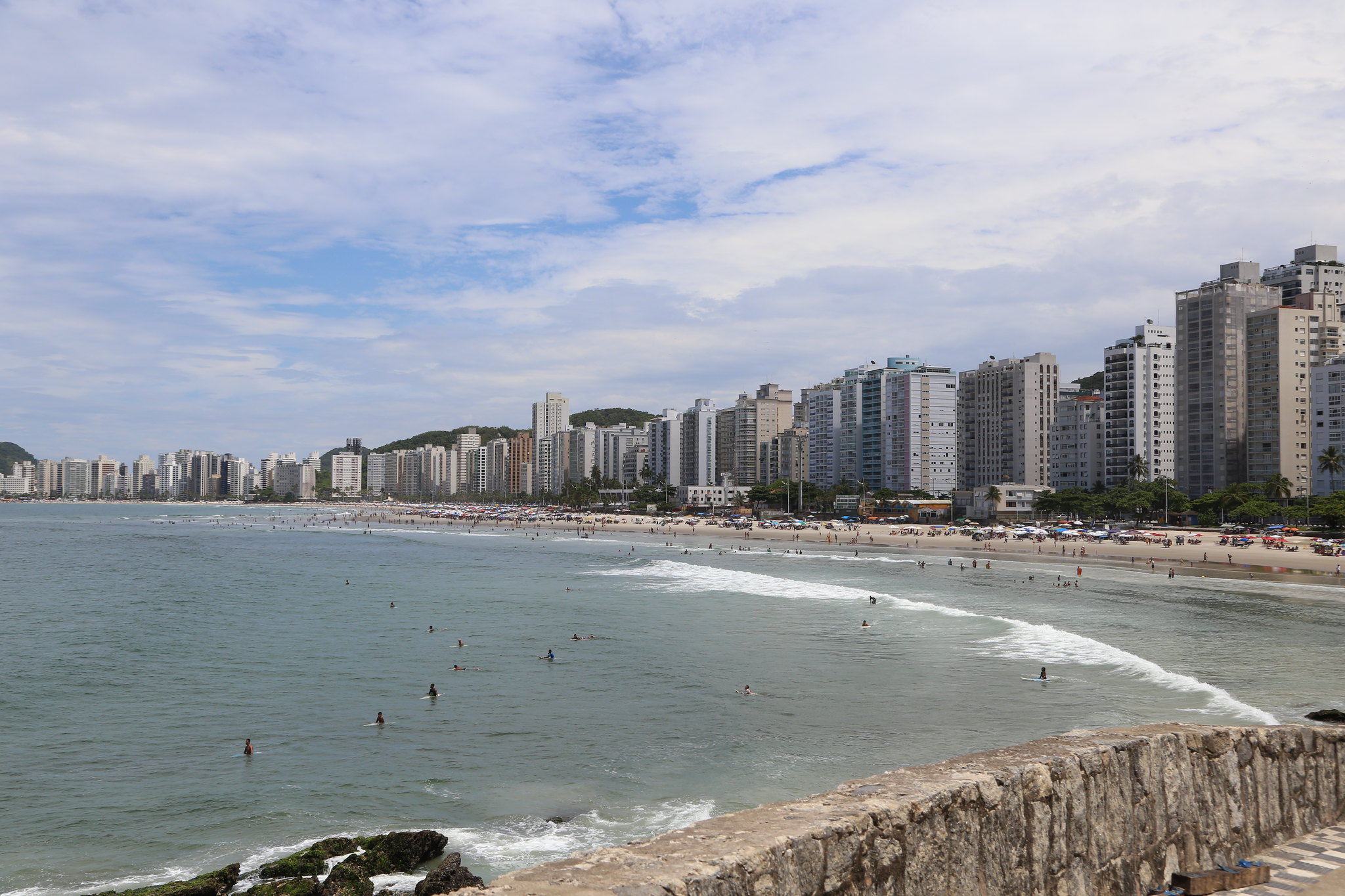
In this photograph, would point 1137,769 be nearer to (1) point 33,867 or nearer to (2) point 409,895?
(2) point 409,895

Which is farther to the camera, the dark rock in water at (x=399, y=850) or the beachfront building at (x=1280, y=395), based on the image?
the beachfront building at (x=1280, y=395)

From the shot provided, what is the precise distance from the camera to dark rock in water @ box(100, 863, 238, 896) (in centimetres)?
1247

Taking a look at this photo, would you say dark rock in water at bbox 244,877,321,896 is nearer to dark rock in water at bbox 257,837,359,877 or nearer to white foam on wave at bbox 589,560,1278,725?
dark rock in water at bbox 257,837,359,877

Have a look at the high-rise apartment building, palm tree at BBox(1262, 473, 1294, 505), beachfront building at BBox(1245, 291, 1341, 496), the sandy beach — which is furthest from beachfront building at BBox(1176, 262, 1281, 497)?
the sandy beach

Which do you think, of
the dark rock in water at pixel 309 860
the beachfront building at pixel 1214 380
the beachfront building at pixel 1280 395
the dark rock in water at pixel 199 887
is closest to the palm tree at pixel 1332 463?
the beachfront building at pixel 1280 395

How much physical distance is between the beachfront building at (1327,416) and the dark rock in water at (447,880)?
122185 millimetres

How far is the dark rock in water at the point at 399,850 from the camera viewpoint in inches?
545

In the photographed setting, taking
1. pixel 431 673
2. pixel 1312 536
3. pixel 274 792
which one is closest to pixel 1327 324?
pixel 1312 536

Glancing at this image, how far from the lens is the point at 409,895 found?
12.8 m

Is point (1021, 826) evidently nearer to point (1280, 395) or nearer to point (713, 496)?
point (1280, 395)

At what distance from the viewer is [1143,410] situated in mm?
134000

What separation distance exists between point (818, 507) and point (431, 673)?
14061 centimetres

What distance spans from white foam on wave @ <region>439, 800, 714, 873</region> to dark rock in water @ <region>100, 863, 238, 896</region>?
3.42 meters

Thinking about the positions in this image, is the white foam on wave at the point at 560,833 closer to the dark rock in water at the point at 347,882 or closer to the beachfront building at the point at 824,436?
the dark rock in water at the point at 347,882
